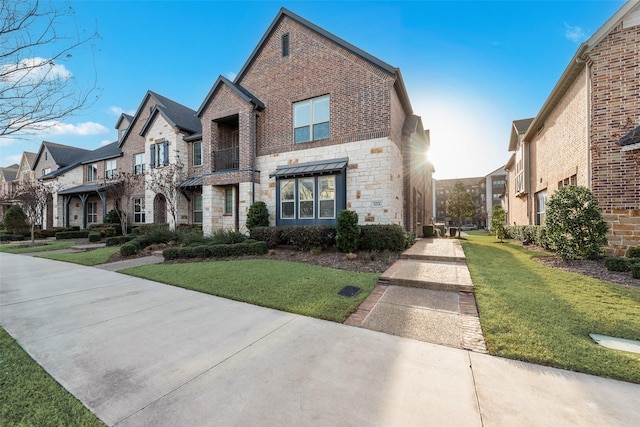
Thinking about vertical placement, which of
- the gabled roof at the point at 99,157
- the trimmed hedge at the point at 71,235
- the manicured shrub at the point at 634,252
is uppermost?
the gabled roof at the point at 99,157

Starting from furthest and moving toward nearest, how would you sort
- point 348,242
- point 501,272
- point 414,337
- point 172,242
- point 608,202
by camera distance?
point 172,242, point 348,242, point 608,202, point 501,272, point 414,337

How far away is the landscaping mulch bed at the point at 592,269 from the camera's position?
233 inches

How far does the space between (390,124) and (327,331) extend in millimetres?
8673

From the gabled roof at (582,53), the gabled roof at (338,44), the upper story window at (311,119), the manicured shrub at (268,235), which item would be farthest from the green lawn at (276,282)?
the gabled roof at (582,53)

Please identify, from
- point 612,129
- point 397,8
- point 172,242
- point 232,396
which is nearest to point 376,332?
point 232,396

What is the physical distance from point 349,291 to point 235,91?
11.5 m

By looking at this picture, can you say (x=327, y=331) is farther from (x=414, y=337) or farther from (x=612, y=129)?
(x=612, y=129)

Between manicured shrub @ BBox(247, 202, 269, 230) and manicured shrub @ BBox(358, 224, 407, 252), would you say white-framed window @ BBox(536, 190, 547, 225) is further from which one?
manicured shrub @ BBox(247, 202, 269, 230)

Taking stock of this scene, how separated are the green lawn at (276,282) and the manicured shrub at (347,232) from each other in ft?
5.83

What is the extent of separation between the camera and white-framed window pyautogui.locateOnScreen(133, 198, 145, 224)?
19562 millimetres

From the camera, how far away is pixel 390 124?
396 inches

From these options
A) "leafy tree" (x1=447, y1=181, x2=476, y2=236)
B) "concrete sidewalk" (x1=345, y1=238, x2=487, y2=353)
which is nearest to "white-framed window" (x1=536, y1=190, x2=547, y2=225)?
"leafy tree" (x1=447, y1=181, x2=476, y2=236)

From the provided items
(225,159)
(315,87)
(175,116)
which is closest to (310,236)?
(315,87)

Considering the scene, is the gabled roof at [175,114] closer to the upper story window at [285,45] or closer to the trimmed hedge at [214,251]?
the upper story window at [285,45]
